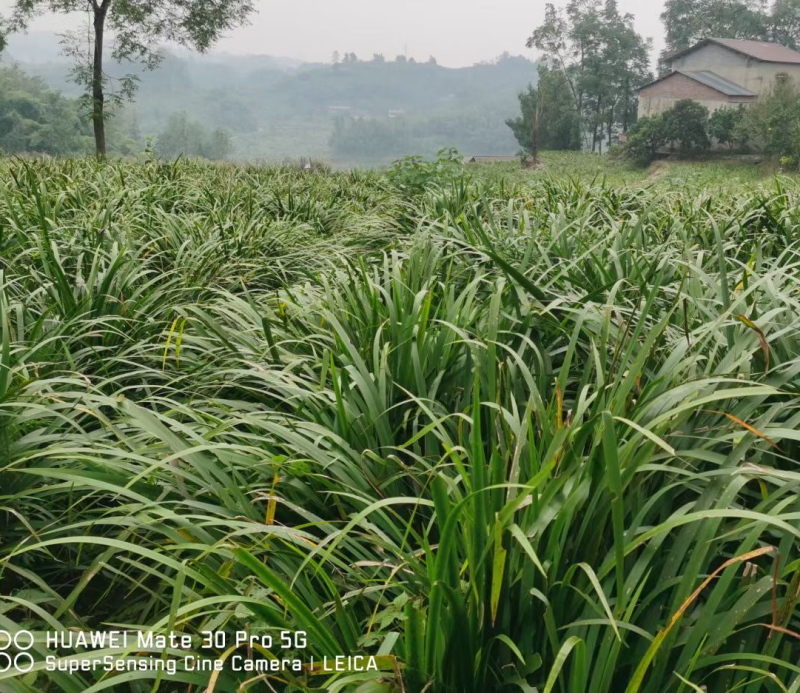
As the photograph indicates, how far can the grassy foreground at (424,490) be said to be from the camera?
3.18ft

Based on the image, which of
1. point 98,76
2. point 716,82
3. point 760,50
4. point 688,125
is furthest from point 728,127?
point 98,76

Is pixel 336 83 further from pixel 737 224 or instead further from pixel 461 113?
pixel 737 224

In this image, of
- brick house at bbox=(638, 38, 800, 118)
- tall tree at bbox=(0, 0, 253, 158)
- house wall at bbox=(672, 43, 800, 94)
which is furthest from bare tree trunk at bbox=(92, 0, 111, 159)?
house wall at bbox=(672, 43, 800, 94)

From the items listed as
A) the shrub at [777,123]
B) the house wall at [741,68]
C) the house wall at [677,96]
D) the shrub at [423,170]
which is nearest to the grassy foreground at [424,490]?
the shrub at [423,170]

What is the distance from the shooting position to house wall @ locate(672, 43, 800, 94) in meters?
43.6

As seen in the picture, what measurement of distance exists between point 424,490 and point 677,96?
5054 cm

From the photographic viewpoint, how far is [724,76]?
45.7 metres

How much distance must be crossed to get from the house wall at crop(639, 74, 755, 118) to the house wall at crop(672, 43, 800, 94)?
242 cm

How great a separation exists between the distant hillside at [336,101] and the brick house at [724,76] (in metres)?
36.0

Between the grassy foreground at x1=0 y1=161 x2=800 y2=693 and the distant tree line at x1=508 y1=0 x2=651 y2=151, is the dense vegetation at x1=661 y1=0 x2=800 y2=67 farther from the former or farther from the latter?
the grassy foreground at x1=0 y1=161 x2=800 y2=693

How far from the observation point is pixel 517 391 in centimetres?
170

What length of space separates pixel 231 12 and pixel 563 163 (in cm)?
3078

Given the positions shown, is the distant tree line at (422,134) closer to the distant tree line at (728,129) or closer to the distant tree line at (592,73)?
the distant tree line at (592,73)

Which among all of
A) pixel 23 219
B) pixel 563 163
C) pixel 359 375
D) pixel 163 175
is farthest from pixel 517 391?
pixel 563 163
